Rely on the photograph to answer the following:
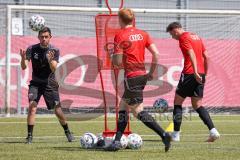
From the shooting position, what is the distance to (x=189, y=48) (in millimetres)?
13141

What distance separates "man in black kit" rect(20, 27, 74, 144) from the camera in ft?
42.9

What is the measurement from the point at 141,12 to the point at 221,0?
5842 mm

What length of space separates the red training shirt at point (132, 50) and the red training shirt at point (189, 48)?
2137 millimetres

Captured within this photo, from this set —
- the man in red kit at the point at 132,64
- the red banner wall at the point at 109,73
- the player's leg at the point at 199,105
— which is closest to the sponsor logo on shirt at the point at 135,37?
the man in red kit at the point at 132,64

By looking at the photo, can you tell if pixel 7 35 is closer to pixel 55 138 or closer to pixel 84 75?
pixel 84 75

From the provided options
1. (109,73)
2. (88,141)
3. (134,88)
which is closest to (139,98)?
(134,88)

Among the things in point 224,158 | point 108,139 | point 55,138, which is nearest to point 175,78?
point 55,138

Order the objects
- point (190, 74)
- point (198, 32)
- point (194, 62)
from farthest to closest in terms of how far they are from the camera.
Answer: point (198, 32), point (190, 74), point (194, 62)

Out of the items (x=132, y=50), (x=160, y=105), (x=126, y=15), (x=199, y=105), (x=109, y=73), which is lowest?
(x=160, y=105)

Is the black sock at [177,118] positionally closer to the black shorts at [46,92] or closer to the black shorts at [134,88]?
the black shorts at [46,92]

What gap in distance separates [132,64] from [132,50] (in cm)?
23

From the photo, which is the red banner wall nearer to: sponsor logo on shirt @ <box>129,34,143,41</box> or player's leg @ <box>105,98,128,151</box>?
player's leg @ <box>105,98,128,151</box>

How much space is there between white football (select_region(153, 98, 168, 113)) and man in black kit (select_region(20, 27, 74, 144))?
10.1 m

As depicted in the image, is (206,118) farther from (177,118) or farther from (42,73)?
(42,73)
